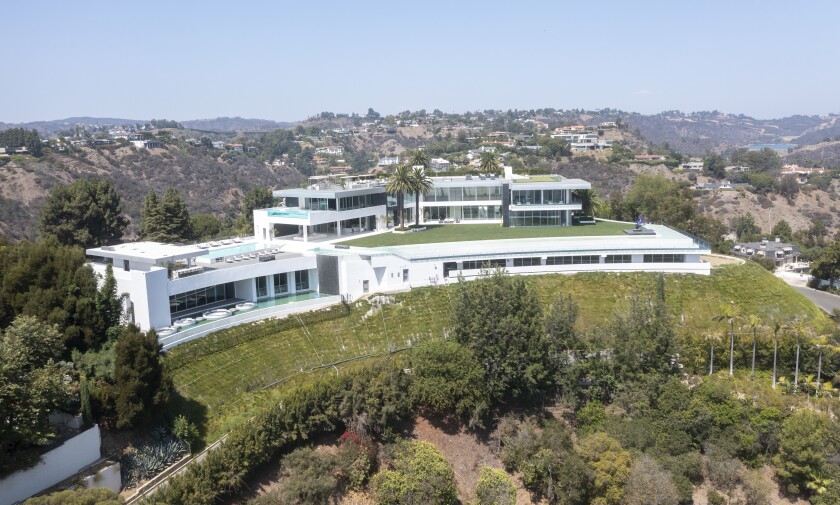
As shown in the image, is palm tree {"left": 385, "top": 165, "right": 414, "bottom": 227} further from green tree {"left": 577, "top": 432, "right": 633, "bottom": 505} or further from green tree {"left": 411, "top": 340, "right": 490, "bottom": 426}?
green tree {"left": 577, "top": 432, "right": 633, "bottom": 505}

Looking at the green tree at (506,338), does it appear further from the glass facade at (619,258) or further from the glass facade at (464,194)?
the glass facade at (464,194)

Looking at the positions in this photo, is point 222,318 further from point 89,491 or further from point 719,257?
point 719,257

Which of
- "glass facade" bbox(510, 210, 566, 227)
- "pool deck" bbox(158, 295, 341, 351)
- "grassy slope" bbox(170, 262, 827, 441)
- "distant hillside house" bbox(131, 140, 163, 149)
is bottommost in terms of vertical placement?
"grassy slope" bbox(170, 262, 827, 441)

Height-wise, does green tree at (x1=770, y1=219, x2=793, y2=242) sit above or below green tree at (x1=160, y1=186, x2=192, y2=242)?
below

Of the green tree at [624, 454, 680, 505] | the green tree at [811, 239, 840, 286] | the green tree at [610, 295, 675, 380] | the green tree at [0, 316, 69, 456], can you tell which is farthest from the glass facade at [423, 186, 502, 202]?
the green tree at [0, 316, 69, 456]

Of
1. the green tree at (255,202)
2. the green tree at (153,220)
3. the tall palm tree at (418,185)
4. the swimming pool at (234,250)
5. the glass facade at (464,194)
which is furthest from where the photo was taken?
the green tree at (255,202)

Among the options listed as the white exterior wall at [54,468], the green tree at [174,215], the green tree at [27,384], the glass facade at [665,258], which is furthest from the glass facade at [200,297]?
the glass facade at [665,258]

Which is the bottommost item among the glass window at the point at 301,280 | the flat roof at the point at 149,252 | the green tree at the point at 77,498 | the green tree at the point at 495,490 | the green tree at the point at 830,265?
the green tree at the point at 495,490
